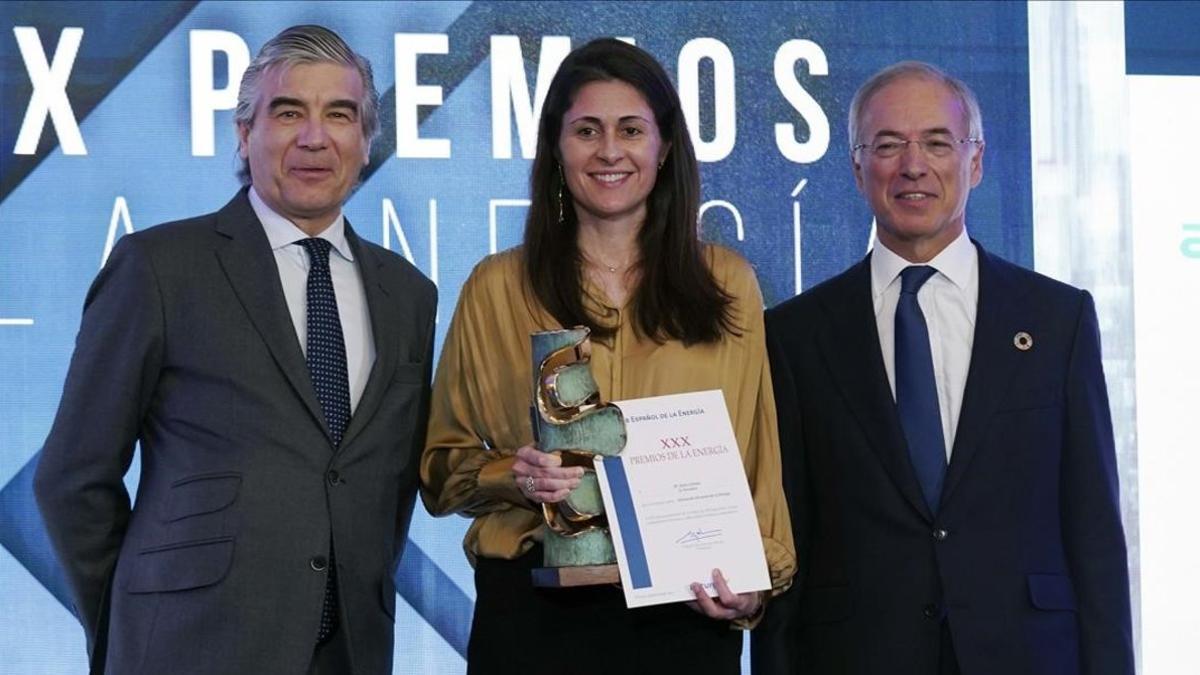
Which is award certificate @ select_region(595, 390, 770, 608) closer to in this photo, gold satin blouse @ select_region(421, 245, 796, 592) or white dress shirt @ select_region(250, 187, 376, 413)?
gold satin blouse @ select_region(421, 245, 796, 592)

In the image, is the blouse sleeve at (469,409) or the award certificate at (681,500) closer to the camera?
the award certificate at (681,500)

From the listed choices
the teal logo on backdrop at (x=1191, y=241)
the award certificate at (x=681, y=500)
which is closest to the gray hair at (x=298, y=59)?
the award certificate at (x=681, y=500)

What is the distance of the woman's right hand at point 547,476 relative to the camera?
2582 mm

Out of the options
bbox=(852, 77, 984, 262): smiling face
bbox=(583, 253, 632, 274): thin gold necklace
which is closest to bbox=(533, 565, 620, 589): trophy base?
bbox=(583, 253, 632, 274): thin gold necklace

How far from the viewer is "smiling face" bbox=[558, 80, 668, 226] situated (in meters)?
2.85

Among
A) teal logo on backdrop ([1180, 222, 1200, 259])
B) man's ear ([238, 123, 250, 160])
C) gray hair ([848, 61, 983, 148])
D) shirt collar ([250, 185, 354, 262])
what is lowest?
shirt collar ([250, 185, 354, 262])

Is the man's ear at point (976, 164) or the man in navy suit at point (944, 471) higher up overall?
the man's ear at point (976, 164)

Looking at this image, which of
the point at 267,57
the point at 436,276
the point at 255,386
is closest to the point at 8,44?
the point at 436,276

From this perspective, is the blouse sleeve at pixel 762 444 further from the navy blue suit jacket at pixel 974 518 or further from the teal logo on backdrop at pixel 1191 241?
the teal logo on backdrop at pixel 1191 241

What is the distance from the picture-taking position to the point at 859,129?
321 cm

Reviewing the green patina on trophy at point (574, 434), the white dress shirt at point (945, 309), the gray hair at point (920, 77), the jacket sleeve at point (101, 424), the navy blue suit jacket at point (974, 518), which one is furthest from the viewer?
the gray hair at point (920, 77)

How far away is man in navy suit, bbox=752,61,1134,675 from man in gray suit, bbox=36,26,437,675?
2.47ft

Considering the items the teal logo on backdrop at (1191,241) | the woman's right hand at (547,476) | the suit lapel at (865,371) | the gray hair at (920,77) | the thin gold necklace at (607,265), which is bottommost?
the woman's right hand at (547,476)
